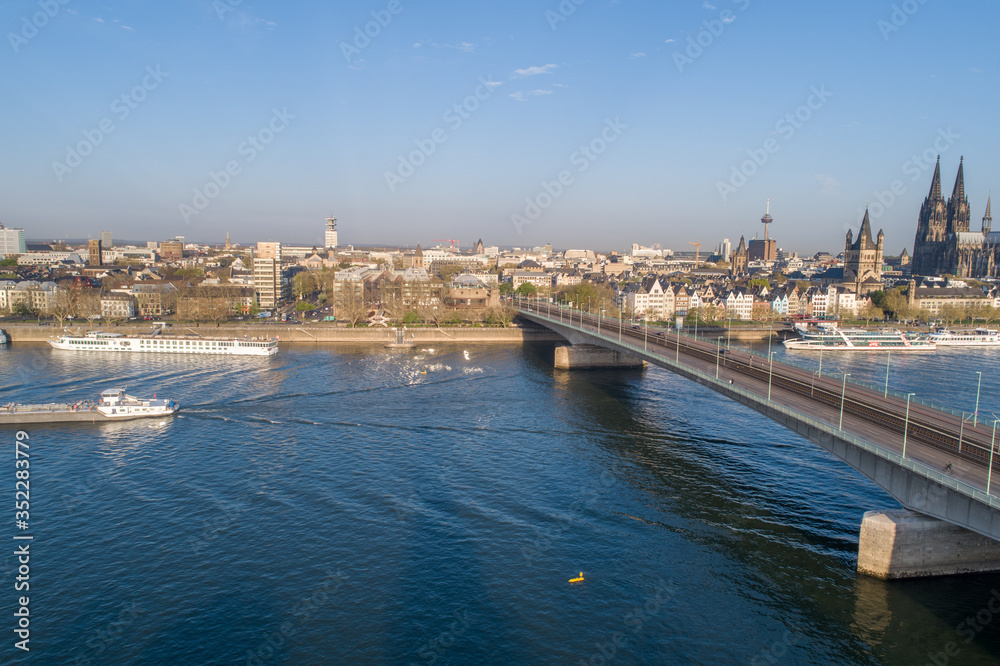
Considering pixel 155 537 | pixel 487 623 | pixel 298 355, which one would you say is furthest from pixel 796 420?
pixel 298 355

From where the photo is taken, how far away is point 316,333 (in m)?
68.4

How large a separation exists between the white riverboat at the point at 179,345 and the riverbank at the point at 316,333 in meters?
7.09

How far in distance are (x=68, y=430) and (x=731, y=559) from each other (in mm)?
33155

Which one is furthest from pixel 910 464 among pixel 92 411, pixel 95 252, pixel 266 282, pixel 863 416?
pixel 95 252

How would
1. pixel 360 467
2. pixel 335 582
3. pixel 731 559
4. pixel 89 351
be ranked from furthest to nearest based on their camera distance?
pixel 89 351, pixel 360 467, pixel 731 559, pixel 335 582

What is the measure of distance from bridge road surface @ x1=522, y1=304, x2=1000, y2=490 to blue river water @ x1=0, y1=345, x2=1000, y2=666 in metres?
3.37

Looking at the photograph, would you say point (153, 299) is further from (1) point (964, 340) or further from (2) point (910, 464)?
(1) point (964, 340)

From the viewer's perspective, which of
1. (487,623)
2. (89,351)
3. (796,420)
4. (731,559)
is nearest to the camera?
(487,623)

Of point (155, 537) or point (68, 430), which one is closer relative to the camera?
point (155, 537)

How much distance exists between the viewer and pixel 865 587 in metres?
18.6

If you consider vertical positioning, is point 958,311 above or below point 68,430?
above

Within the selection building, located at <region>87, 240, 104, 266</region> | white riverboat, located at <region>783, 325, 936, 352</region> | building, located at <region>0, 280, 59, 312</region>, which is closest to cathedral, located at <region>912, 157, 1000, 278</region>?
white riverboat, located at <region>783, 325, 936, 352</region>

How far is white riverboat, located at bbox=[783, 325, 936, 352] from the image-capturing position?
67125 millimetres

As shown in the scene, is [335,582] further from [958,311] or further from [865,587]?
[958,311]
